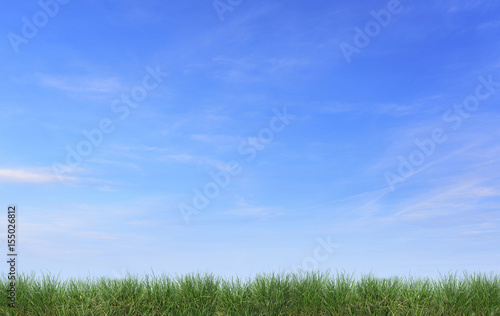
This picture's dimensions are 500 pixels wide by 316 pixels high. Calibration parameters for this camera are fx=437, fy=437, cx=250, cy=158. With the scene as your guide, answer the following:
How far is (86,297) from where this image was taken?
7.52m

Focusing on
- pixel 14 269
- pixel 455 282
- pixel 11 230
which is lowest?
pixel 455 282

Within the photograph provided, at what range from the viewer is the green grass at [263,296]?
7.25m

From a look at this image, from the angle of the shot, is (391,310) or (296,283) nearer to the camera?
(391,310)

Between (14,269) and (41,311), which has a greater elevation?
(14,269)

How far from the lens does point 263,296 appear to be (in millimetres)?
7406

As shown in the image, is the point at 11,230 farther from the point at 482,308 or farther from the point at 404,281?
the point at 482,308

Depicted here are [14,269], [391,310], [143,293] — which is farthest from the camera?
[14,269]

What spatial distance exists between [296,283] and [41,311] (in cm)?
443

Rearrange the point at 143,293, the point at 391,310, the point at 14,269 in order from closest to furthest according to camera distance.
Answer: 1. the point at 391,310
2. the point at 143,293
3. the point at 14,269

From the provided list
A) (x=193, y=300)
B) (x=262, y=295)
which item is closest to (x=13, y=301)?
(x=193, y=300)

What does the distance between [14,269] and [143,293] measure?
2719 millimetres

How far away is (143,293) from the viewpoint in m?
7.57

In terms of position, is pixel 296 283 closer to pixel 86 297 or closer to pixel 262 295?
Answer: pixel 262 295

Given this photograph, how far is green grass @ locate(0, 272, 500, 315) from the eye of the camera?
7.25 metres
